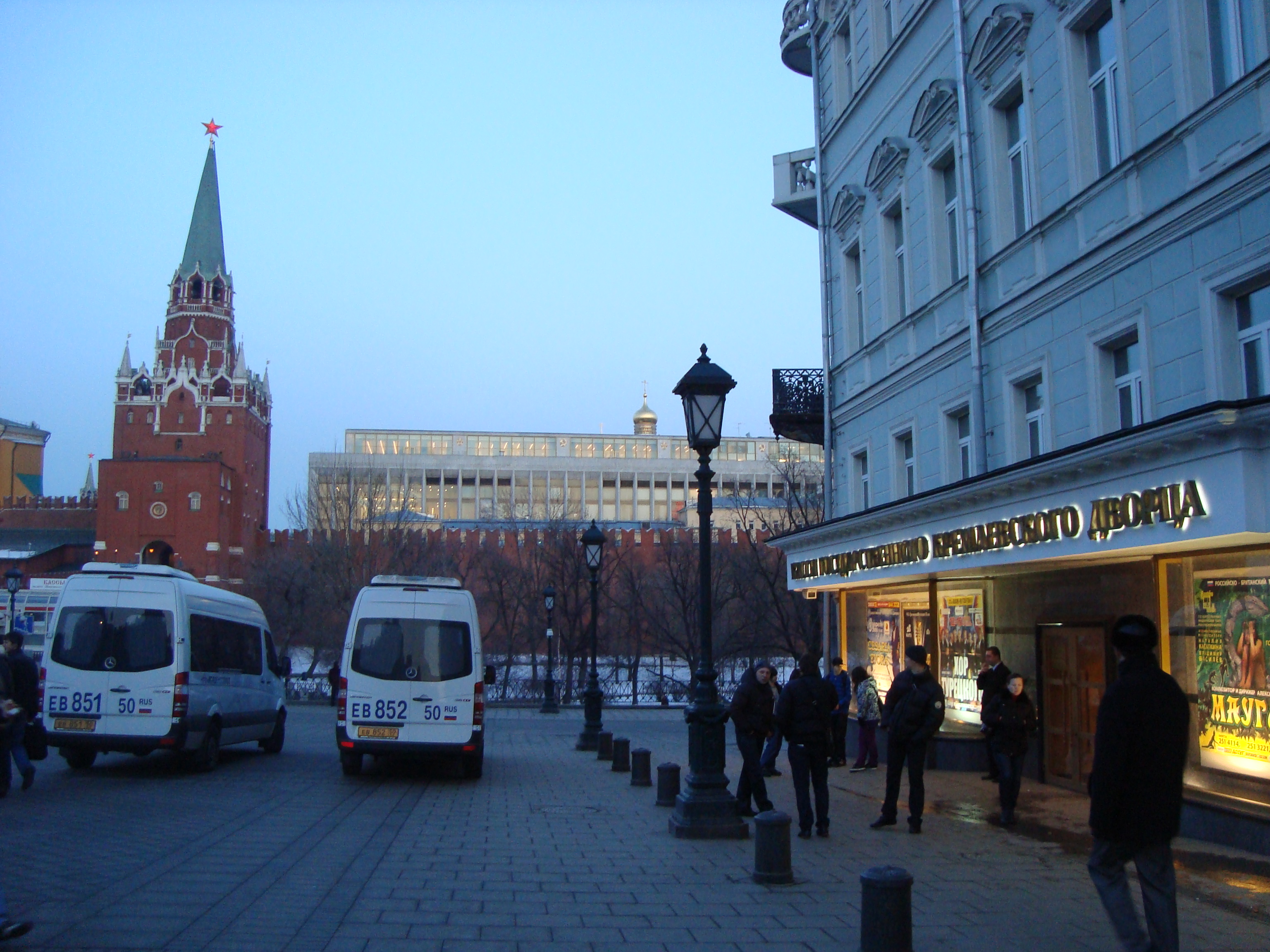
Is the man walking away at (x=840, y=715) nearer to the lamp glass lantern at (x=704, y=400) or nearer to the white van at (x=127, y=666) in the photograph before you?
the lamp glass lantern at (x=704, y=400)

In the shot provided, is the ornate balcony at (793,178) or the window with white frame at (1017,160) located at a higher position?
the ornate balcony at (793,178)

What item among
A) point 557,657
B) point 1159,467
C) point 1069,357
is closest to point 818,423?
point 1069,357

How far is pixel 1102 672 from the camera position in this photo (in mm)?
13008

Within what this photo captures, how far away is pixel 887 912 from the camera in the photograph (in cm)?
611

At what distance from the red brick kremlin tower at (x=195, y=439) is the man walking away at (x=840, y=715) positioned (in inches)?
2757

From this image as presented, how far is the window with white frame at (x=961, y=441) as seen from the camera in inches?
648

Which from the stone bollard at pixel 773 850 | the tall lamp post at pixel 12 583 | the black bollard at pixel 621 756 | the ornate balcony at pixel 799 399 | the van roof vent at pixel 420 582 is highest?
the ornate balcony at pixel 799 399

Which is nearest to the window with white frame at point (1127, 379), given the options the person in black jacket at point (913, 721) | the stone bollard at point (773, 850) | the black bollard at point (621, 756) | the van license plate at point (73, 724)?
the person in black jacket at point (913, 721)

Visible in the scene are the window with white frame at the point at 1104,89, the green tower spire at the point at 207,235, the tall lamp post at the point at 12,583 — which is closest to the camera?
the window with white frame at the point at 1104,89

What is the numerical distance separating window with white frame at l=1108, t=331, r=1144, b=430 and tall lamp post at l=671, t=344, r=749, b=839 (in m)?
4.26

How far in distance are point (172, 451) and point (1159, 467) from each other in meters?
94.2

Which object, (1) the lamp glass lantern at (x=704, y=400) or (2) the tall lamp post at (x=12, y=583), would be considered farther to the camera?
(2) the tall lamp post at (x=12, y=583)

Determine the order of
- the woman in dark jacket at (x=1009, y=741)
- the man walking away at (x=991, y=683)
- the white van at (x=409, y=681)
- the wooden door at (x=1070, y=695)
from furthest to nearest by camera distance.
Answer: the white van at (x=409, y=681) < the wooden door at (x=1070, y=695) < the man walking away at (x=991, y=683) < the woman in dark jacket at (x=1009, y=741)

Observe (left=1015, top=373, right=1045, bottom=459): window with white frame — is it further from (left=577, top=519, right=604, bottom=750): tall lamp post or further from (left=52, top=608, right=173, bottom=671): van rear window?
(left=52, top=608, right=173, bottom=671): van rear window
